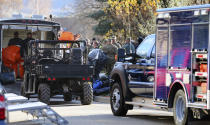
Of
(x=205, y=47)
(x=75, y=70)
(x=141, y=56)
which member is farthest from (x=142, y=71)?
(x=75, y=70)

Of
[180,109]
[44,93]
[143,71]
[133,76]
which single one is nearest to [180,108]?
[180,109]

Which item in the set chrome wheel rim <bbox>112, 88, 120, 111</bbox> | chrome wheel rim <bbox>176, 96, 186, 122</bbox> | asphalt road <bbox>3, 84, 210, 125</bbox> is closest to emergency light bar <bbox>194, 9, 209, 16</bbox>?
chrome wheel rim <bbox>176, 96, 186, 122</bbox>

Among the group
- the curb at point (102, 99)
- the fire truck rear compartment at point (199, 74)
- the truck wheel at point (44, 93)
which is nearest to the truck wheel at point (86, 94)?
the truck wheel at point (44, 93)

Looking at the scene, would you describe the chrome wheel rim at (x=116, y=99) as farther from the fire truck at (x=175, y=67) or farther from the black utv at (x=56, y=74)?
the black utv at (x=56, y=74)

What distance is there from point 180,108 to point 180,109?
0.08ft

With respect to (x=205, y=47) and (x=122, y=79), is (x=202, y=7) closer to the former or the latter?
(x=205, y=47)

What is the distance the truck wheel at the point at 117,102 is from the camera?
52.3ft

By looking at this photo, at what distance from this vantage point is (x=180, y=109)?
13.0 meters

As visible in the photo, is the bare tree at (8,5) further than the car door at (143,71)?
Yes

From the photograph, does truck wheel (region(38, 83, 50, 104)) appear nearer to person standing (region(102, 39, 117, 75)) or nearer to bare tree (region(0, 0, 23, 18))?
person standing (region(102, 39, 117, 75))

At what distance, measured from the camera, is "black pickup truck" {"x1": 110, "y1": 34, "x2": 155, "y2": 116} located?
47.9 ft

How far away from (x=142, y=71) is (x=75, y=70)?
18.5 ft

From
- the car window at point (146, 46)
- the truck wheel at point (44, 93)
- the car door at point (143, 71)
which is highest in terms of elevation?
the car window at point (146, 46)

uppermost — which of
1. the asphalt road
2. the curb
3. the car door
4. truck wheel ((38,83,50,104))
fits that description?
the car door
